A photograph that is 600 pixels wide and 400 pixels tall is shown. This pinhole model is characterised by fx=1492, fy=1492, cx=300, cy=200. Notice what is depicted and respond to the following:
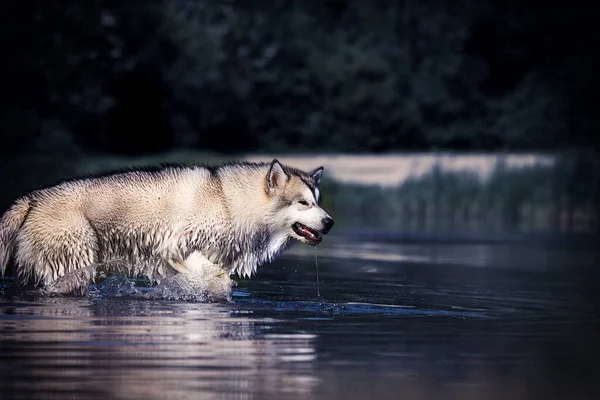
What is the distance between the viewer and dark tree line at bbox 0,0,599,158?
140 feet

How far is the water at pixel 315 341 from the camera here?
27.2 feet

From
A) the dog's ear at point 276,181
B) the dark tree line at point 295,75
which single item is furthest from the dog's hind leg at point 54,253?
the dark tree line at point 295,75

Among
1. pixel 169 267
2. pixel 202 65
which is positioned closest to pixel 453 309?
pixel 169 267

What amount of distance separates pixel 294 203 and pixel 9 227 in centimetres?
262

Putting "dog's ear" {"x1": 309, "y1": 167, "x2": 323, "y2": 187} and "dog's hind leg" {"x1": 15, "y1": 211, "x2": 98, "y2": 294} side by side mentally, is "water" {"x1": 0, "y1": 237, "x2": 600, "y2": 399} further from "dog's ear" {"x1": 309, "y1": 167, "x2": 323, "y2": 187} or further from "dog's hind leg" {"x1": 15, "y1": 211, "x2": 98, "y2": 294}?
"dog's ear" {"x1": 309, "y1": 167, "x2": 323, "y2": 187}

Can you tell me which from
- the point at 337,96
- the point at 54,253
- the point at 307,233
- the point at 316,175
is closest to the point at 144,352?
the point at 54,253

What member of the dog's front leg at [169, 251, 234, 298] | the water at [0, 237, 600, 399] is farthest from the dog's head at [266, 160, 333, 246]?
the dog's front leg at [169, 251, 234, 298]

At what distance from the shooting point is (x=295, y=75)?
47.3 metres

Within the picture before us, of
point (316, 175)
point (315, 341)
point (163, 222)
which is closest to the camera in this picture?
point (315, 341)

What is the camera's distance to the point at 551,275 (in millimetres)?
17922

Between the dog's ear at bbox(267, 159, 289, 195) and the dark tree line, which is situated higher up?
the dark tree line

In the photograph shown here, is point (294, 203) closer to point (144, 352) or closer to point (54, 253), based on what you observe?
point (54, 253)

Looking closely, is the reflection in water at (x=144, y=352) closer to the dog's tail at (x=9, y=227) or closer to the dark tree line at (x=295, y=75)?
the dog's tail at (x=9, y=227)

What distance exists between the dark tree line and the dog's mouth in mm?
27545
